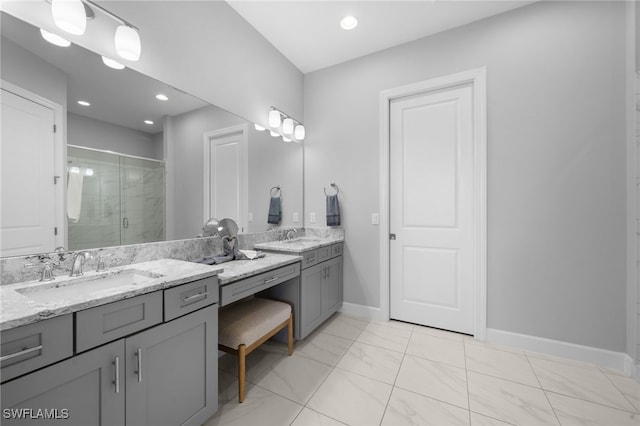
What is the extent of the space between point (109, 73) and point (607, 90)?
3346 mm

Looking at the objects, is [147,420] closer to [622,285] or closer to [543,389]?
[543,389]

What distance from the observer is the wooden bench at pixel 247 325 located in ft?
4.99

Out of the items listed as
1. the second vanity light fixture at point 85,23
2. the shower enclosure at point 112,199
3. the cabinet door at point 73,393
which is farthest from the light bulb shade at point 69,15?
the cabinet door at point 73,393

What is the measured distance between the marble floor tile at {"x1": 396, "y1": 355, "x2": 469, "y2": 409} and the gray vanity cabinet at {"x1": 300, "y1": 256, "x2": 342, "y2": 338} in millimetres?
801

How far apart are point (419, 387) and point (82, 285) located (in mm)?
2025

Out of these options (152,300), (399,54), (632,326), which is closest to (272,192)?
(152,300)

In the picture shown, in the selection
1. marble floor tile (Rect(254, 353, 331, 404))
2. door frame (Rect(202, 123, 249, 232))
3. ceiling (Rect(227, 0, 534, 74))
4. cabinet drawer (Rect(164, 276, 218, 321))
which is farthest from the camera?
ceiling (Rect(227, 0, 534, 74))

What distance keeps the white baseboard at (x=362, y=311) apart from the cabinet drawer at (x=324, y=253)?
0.71m

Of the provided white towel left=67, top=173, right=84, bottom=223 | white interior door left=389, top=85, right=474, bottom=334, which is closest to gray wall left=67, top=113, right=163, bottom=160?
white towel left=67, top=173, right=84, bottom=223

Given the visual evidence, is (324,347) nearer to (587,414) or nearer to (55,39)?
(587,414)

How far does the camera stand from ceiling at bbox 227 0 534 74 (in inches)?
81.7

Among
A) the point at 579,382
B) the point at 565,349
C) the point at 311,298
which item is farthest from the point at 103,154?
the point at 565,349

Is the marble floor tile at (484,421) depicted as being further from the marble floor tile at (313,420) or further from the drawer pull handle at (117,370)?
the drawer pull handle at (117,370)

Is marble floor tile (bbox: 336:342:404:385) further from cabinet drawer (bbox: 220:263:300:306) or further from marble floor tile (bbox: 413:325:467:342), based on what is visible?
cabinet drawer (bbox: 220:263:300:306)
